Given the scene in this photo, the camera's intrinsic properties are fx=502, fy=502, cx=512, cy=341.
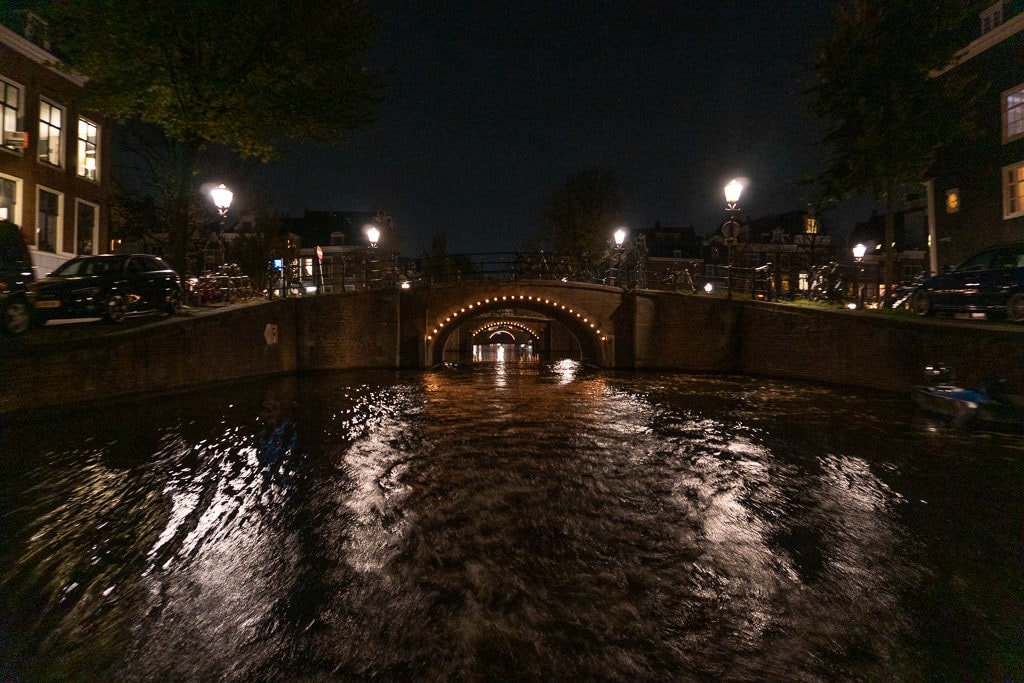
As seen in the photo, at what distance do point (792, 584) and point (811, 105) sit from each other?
19.8 m

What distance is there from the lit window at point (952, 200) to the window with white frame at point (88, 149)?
35920 mm

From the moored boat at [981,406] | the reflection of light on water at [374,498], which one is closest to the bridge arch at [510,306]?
the moored boat at [981,406]

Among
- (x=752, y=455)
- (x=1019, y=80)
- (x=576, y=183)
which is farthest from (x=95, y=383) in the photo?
(x=576, y=183)

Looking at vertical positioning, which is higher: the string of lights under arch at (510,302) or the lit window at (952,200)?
the lit window at (952,200)

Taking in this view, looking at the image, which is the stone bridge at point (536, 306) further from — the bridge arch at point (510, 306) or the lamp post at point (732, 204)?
the lamp post at point (732, 204)

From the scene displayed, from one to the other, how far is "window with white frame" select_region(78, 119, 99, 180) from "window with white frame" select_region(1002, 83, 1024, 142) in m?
35.6

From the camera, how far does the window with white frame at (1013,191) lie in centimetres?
1792

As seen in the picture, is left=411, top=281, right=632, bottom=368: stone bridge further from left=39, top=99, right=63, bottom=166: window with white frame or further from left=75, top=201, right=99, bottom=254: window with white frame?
left=39, top=99, right=63, bottom=166: window with white frame

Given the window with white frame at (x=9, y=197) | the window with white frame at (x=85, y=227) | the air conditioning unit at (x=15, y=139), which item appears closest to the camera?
the air conditioning unit at (x=15, y=139)

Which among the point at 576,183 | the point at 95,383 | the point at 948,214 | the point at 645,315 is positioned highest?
the point at 576,183

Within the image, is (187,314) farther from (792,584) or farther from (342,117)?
(792,584)

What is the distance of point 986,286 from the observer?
1224 cm

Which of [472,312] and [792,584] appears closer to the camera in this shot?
[792,584]

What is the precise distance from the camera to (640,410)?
35.2 ft
